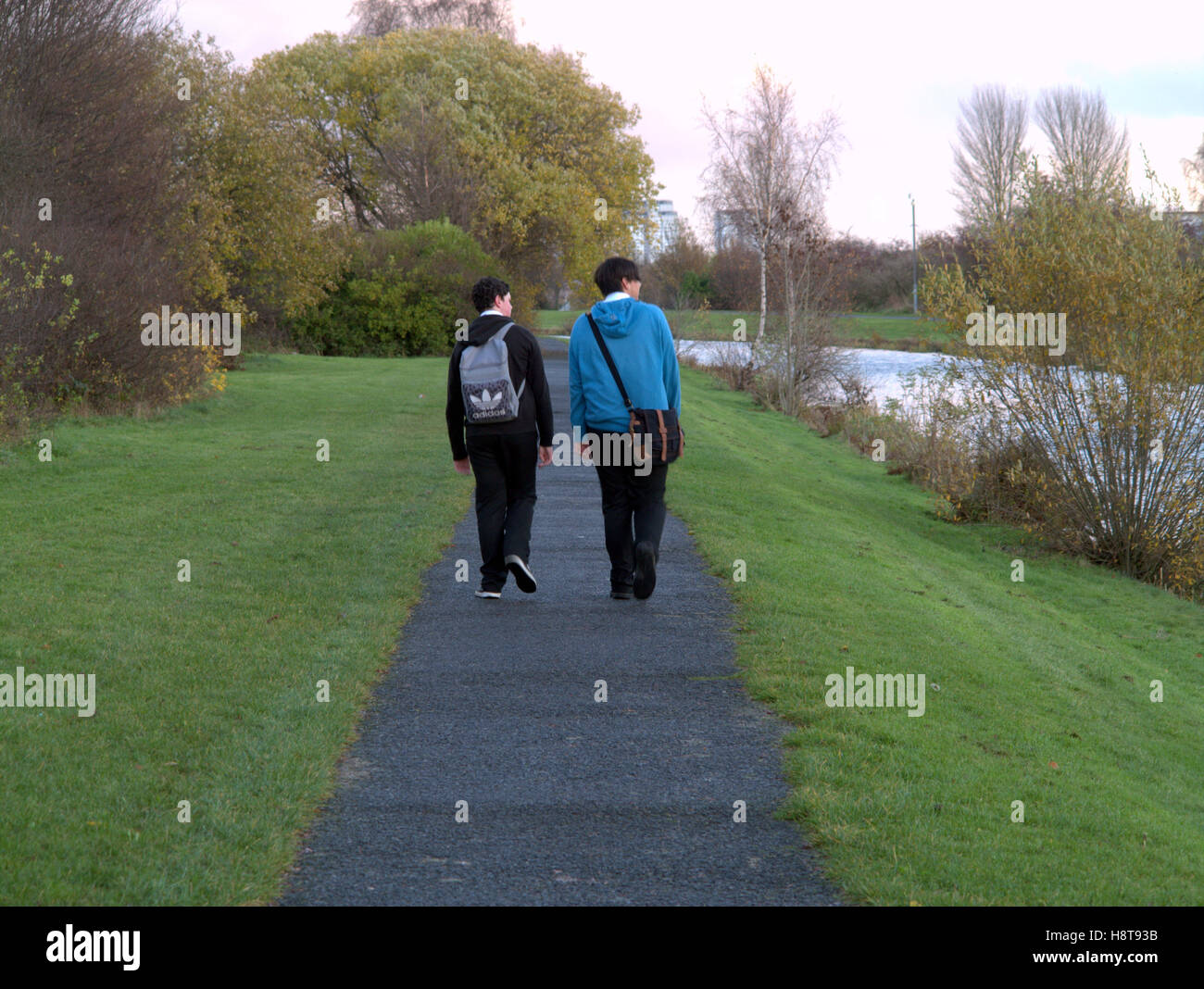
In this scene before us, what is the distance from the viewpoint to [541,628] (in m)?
7.32

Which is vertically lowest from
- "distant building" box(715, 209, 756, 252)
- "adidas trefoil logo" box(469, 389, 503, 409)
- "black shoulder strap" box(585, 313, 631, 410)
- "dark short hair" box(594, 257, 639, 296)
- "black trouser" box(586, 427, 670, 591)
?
"black trouser" box(586, 427, 670, 591)

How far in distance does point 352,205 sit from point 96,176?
120ft

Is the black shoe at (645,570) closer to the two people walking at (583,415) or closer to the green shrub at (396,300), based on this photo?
the two people walking at (583,415)

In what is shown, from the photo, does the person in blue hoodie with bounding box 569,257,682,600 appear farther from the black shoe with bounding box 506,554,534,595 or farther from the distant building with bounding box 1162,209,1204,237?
the distant building with bounding box 1162,209,1204,237

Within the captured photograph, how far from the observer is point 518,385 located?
751cm

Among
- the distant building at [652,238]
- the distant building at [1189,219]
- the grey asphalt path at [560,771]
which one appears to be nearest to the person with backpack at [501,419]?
the grey asphalt path at [560,771]

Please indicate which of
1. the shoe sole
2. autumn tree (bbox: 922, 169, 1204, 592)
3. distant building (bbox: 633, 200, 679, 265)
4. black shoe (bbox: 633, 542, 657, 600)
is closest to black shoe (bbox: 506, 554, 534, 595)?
the shoe sole

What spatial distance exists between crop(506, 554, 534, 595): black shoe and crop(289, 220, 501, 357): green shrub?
3347cm

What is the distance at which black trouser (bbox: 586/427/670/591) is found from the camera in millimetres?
7504

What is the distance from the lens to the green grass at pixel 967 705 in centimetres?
425

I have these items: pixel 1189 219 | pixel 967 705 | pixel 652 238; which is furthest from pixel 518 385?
pixel 652 238
